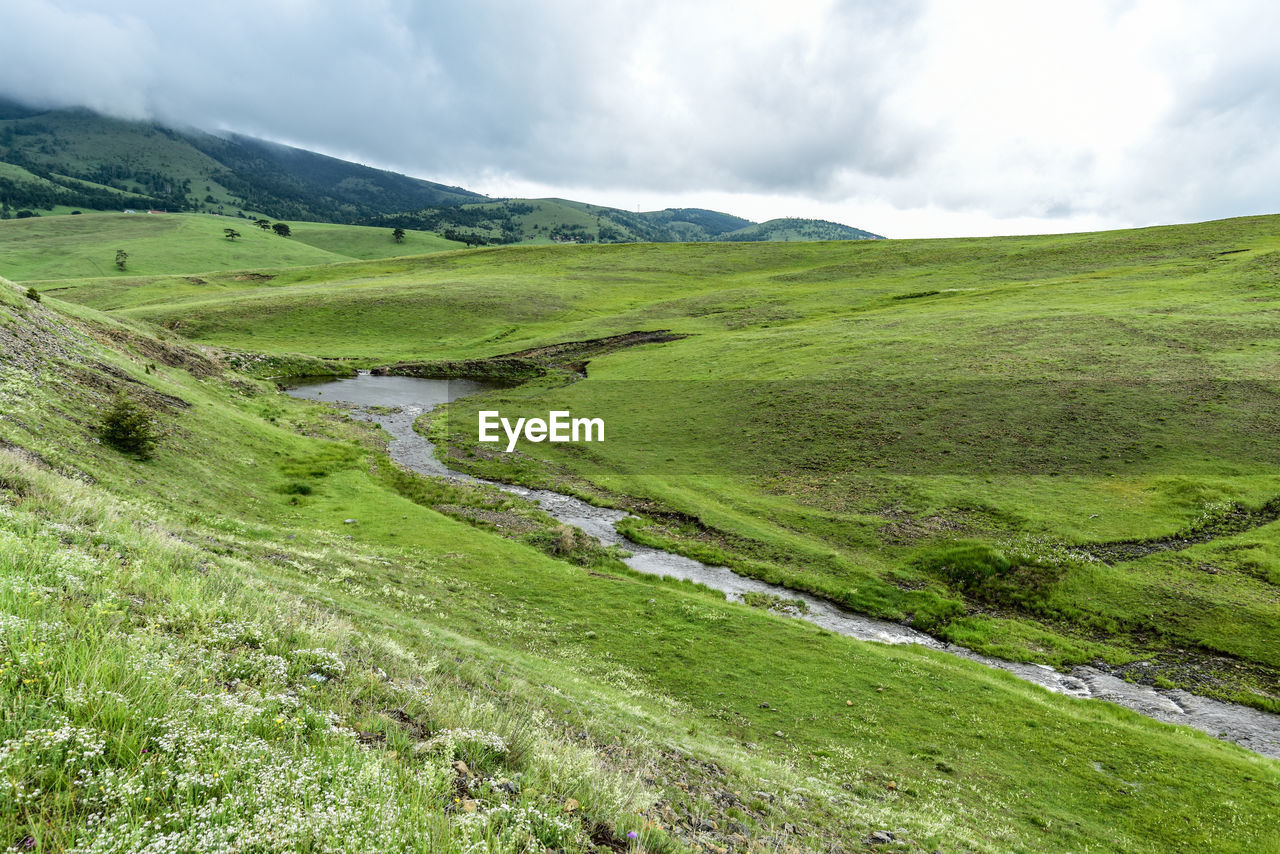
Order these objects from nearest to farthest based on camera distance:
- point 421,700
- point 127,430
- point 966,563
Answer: point 421,700
point 127,430
point 966,563

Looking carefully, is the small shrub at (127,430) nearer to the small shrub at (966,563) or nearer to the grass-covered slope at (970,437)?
the grass-covered slope at (970,437)

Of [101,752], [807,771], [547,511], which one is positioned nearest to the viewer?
[101,752]

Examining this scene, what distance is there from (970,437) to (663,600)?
1287 inches

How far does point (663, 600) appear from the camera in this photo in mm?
27031

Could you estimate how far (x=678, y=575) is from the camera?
32406mm

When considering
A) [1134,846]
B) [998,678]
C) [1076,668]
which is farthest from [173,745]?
[1076,668]

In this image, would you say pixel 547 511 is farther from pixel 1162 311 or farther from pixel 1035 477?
pixel 1162 311

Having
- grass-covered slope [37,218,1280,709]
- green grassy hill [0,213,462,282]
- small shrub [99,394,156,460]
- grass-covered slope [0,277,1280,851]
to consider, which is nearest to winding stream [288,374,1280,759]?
grass-covered slope [37,218,1280,709]

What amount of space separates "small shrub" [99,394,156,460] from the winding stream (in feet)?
69.3

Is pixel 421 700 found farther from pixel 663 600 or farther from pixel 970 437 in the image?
pixel 970 437

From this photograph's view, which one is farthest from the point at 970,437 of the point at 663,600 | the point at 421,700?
the point at 421,700

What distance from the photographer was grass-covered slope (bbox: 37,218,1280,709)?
92.2ft

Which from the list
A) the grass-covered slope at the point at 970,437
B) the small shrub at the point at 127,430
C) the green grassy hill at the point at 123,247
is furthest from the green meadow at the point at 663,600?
the green grassy hill at the point at 123,247

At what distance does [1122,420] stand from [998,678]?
3237cm
